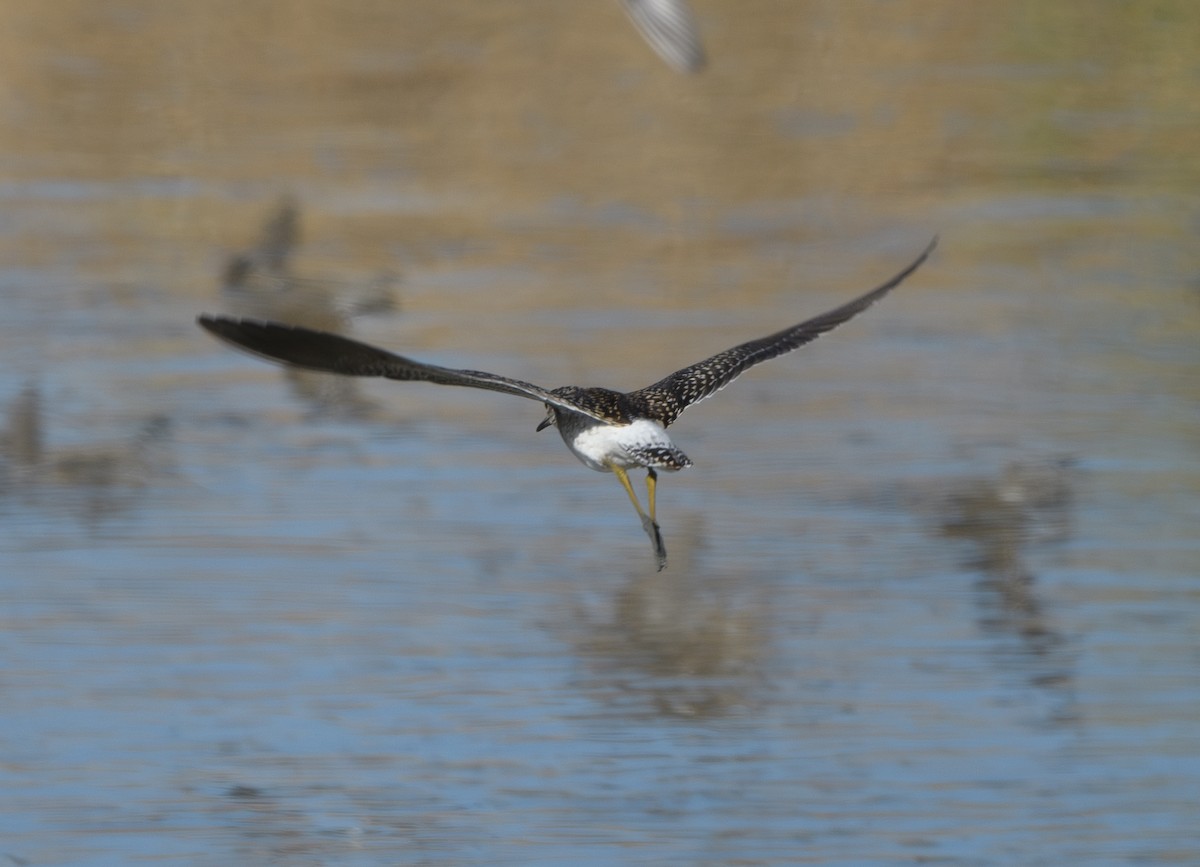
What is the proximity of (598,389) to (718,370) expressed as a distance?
562 mm

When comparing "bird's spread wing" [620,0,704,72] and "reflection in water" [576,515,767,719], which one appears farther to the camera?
"reflection in water" [576,515,767,719]

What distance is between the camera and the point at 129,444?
7.85 meters

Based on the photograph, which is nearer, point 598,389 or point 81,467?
point 598,389

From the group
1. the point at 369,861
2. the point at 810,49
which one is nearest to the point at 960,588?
the point at 369,861

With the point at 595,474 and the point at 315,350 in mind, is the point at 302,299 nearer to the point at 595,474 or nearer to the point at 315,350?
the point at 595,474

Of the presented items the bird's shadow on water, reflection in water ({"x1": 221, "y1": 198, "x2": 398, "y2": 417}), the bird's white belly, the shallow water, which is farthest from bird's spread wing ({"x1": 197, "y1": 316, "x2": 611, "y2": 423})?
reflection in water ({"x1": 221, "y1": 198, "x2": 398, "y2": 417})

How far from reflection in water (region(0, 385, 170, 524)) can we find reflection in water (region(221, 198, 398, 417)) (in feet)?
2.21

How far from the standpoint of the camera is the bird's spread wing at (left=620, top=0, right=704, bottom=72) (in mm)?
5031

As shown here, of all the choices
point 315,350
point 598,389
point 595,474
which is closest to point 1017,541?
point 595,474

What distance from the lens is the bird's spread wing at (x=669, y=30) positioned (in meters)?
5.03

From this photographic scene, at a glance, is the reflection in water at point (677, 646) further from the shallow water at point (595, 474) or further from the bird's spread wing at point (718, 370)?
the bird's spread wing at point (718, 370)

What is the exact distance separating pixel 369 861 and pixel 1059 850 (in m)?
1.70

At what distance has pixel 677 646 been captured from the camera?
621cm

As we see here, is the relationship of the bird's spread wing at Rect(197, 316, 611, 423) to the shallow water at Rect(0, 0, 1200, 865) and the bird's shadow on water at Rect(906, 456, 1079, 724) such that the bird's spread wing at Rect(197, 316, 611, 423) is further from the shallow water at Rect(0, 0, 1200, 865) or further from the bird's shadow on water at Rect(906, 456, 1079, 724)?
the bird's shadow on water at Rect(906, 456, 1079, 724)
